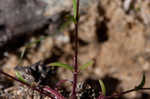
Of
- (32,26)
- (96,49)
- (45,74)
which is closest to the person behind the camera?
(45,74)

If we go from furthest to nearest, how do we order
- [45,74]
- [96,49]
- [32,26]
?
[96,49]
[32,26]
[45,74]

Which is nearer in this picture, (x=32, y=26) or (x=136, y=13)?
(x=32, y=26)

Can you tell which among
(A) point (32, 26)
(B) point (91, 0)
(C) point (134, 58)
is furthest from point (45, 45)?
(C) point (134, 58)

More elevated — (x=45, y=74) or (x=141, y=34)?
(x=141, y=34)

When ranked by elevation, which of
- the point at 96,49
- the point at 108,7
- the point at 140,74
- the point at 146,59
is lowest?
the point at 140,74

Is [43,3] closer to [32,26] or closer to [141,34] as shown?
[32,26]

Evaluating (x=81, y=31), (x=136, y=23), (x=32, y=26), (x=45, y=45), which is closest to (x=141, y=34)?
(x=136, y=23)
